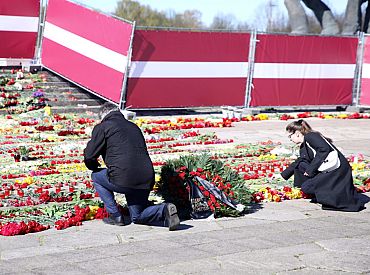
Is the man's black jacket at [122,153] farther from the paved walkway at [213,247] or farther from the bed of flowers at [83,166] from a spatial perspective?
the bed of flowers at [83,166]

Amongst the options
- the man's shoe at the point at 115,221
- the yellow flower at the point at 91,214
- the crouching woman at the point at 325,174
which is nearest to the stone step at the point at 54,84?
the crouching woman at the point at 325,174

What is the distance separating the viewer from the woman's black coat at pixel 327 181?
31.3 feet

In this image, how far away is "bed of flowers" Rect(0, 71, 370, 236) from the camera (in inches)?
354

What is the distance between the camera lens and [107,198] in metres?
8.61

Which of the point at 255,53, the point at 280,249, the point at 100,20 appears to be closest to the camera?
the point at 280,249

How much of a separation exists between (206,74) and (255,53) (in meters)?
1.78

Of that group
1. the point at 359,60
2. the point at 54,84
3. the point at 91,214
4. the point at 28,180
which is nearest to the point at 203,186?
the point at 91,214

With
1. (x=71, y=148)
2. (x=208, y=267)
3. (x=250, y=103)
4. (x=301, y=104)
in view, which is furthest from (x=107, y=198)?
(x=301, y=104)

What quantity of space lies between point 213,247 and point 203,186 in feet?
4.80

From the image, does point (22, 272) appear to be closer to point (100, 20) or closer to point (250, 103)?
point (100, 20)

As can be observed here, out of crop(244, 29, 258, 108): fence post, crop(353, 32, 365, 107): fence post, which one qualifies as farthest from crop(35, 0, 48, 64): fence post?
crop(353, 32, 365, 107): fence post

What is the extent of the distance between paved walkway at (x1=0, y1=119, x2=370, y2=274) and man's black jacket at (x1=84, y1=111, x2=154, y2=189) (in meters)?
0.57

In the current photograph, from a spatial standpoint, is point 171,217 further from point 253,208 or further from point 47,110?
point 47,110

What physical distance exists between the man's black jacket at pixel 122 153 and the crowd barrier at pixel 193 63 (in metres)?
11.0
